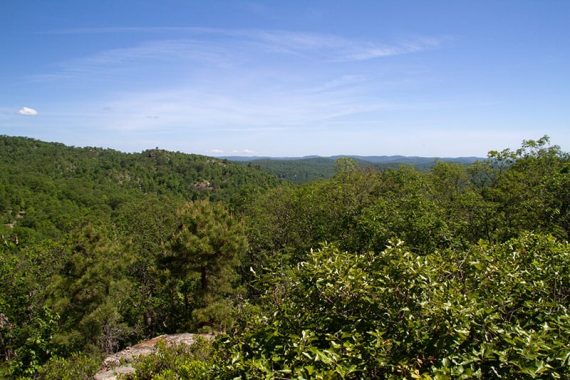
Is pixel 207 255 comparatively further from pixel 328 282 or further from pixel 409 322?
pixel 409 322

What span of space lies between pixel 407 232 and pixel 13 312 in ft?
70.0

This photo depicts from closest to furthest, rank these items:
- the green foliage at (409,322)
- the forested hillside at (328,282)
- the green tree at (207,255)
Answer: the green foliage at (409,322) < the forested hillside at (328,282) < the green tree at (207,255)

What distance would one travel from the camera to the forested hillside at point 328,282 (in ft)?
14.0

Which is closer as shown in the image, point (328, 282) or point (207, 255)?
point (328, 282)

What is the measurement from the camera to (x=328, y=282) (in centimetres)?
531

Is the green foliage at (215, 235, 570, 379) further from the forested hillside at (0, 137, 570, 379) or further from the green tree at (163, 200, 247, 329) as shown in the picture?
the green tree at (163, 200, 247, 329)

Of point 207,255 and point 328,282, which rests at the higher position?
point 328,282

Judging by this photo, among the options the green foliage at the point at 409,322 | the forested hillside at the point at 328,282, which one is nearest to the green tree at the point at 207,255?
the forested hillside at the point at 328,282

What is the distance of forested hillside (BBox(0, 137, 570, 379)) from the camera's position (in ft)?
14.0

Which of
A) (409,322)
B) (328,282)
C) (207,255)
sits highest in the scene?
(328,282)

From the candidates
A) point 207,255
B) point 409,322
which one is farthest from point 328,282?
point 207,255

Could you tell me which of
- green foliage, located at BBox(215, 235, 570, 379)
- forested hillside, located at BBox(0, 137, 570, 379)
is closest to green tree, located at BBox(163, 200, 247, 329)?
forested hillside, located at BBox(0, 137, 570, 379)

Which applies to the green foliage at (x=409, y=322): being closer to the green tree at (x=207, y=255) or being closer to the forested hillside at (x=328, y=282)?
the forested hillside at (x=328, y=282)

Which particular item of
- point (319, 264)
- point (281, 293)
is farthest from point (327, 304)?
point (281, 293)
